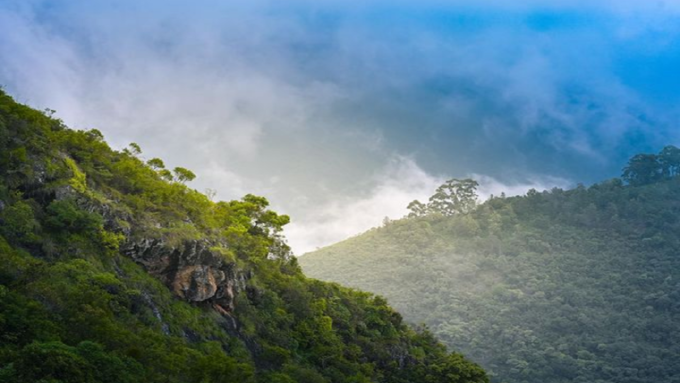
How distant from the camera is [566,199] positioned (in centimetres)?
13612

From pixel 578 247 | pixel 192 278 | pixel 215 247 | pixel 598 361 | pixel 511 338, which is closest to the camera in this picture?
pixel 192 278

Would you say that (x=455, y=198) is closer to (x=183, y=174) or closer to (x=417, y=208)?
(x=417, y=208)

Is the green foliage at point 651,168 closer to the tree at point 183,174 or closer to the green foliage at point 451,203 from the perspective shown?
the green foliage at point 451,203

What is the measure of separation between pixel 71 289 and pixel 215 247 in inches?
513

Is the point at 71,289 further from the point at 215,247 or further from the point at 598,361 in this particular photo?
the point at 598,361

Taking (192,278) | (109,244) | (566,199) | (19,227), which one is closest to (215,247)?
(192,278)

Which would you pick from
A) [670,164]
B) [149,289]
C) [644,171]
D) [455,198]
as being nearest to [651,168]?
[644,171]

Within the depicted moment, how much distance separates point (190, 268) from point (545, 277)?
308 ft

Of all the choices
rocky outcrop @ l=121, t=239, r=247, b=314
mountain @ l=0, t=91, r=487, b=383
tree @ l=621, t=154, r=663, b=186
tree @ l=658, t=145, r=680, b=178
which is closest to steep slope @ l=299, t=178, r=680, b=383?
tree @ l=621, t=154, r=663, b=186

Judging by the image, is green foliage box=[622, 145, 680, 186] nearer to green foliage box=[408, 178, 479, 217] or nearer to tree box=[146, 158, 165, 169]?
green foliage box=[408, 178, 479, 217]

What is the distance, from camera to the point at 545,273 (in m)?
111

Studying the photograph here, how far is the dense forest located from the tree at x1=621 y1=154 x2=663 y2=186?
0.92 feet

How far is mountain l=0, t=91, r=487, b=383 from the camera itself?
19.6 metres

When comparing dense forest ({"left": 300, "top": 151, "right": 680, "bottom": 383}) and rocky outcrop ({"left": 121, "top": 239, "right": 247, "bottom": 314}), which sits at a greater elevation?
dense forest ({"left": 300, "top": 151, "right": 680, "bottom": 383})
